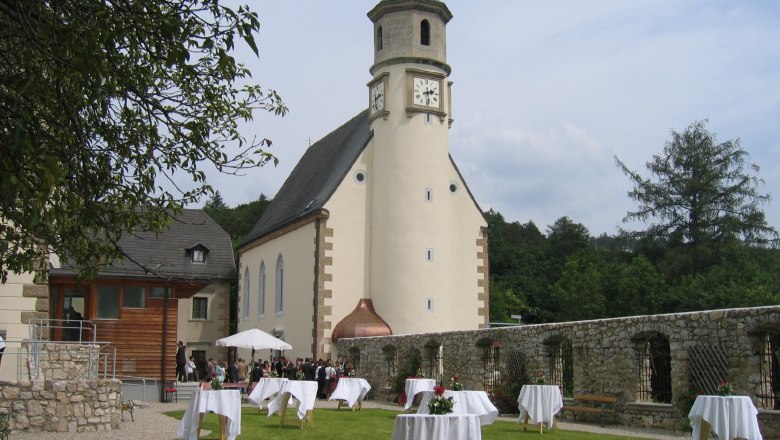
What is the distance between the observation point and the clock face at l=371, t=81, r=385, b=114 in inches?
1321

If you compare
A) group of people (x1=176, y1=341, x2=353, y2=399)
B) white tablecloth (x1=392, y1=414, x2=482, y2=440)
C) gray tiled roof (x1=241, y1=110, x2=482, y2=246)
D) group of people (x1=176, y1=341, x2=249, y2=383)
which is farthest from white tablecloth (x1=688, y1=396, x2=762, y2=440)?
gray tiled roof (x1=241, y1=110, x2=482, y2=246)

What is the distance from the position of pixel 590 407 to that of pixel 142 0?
13.5 m

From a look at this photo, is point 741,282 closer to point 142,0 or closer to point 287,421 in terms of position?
point 287,421

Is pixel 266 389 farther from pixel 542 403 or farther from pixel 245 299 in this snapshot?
pixel 245 299

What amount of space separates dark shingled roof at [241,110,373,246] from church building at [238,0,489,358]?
217 millimetres

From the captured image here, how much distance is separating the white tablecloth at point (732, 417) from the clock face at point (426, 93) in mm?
Answer: 22144

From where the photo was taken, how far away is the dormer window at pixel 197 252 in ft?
128

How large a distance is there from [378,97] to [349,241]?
5.63 meters

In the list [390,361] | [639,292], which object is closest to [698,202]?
[639,292]

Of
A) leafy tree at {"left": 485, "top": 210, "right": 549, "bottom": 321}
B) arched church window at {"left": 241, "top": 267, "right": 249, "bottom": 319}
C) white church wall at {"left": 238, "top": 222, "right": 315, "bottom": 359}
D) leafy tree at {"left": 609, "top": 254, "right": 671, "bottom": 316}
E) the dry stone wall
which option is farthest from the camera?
leafy tree at {"left": 485, "top": 210, "right": 549, "bottom": 321}

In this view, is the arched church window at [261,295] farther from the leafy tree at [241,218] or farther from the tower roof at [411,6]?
the leafy tree at [241,218]

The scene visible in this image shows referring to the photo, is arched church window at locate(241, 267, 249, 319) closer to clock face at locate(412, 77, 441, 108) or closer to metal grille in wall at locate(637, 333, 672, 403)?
clock face at locate(412, 77, 441, 108)

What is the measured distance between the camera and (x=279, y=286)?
3769 cm

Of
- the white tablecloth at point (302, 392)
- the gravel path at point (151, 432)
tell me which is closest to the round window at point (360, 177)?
the gravel path at point (151, 432)
